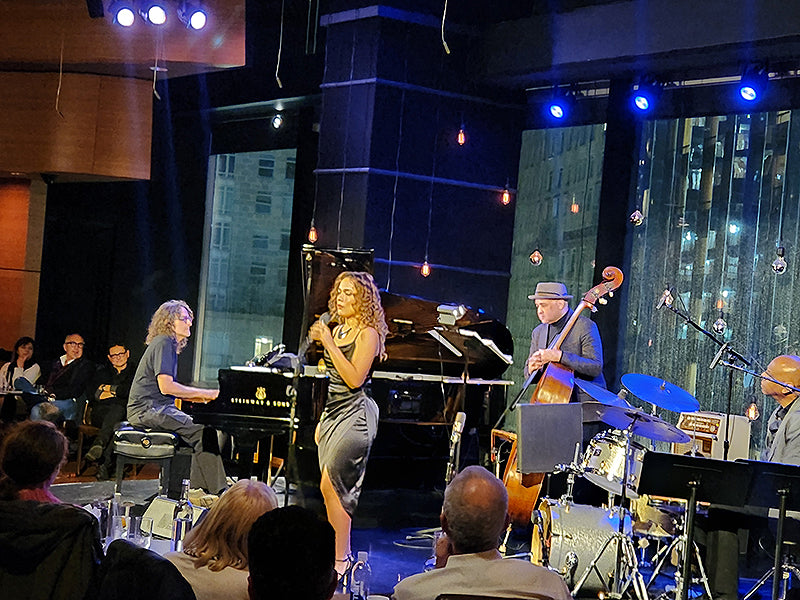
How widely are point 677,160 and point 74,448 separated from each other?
5.87m

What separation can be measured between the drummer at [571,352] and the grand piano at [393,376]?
370mm

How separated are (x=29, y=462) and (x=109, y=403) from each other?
626 cm

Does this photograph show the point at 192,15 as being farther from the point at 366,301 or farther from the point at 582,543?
the point at 582,543

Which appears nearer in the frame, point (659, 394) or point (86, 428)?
point (659, 394)

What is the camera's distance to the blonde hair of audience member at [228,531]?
9.21ft

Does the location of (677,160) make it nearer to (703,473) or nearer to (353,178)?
(353,178)

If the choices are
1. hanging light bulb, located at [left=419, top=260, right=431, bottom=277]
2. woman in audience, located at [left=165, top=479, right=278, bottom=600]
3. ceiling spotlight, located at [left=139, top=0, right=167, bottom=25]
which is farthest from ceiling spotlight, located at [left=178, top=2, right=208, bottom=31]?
woman in audience, located at [left=165, top=479, right=278, bottom=600]

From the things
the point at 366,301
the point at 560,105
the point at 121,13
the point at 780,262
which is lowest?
the point at 366,301

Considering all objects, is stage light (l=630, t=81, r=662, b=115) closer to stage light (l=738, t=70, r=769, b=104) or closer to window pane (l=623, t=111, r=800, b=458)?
window pane (l=623, t=111, r=800, b=458)

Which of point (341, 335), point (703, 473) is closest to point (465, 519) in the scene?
point (703, 473)

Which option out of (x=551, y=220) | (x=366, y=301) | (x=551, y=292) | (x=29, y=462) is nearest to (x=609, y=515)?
(x=366, y=301)

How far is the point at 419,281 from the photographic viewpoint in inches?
349

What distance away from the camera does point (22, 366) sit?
9898 mm

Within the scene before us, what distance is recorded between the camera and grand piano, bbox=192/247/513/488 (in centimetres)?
654
